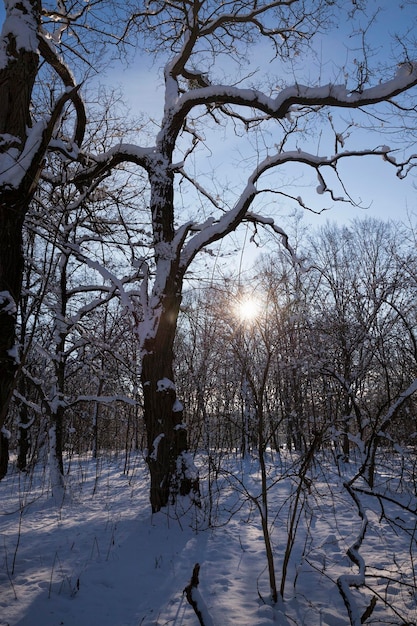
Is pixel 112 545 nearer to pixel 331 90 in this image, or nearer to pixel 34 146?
pixel 34 146

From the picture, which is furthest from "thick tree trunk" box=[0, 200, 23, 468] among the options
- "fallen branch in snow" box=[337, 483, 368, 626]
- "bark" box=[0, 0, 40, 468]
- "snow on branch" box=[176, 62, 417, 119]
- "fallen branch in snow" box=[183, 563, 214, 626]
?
"snow on branch" box=[176, 62, 417, 119]

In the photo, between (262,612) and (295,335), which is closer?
(262,612)

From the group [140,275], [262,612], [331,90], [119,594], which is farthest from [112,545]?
[331,90]

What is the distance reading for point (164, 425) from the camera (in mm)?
5352

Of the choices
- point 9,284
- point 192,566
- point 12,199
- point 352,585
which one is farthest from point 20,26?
point 192,566

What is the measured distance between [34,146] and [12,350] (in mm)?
1310

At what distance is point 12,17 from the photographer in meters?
3.08

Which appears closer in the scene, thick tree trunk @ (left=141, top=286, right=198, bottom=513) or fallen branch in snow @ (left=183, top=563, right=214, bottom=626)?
fallen branch in snow @ (left=183, top=563, right=214, bottom=626)

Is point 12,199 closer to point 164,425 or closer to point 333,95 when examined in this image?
point 164,425

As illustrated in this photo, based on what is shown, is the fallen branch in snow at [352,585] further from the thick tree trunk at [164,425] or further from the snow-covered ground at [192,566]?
the thick tree trunk at [164,425]

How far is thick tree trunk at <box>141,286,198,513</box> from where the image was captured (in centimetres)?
522

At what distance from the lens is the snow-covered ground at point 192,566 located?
259 cm

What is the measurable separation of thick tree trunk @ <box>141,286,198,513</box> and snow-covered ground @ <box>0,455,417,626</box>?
322mm

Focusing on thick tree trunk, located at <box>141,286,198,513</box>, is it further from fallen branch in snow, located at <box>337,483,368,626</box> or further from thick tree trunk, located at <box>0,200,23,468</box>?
fallen branch in snow, located at <box>337,483,368,626</box>
